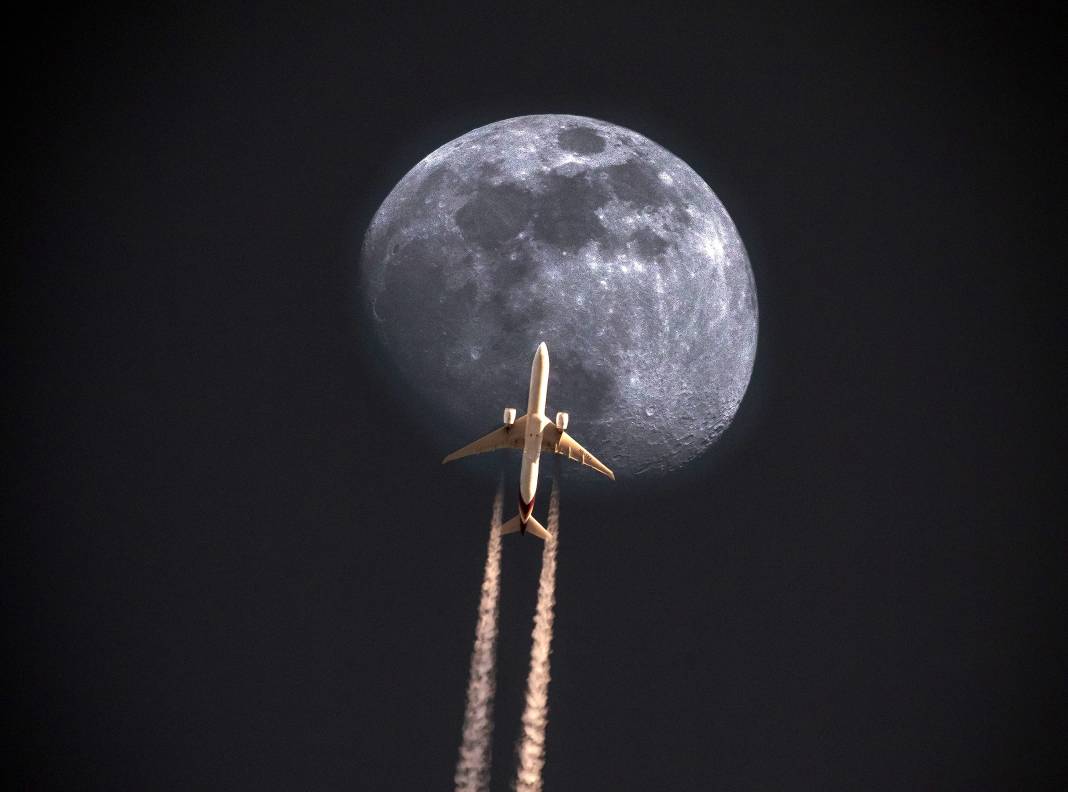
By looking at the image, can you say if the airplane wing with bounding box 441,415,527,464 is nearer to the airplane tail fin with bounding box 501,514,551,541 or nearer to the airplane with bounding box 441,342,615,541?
the airplane with bounding box 441,342,615,541

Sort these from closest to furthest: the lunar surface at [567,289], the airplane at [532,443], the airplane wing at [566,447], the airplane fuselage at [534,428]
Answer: the airplane fuselage at [534,428], the airplane at [532,443], the lunar surface at [567,289], the airplane wing at [566,447]

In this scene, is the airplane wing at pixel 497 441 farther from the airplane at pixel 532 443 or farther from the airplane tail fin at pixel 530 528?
the airplane tail fin at pixel 530 528

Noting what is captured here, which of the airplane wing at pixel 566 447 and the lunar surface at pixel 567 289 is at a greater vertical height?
the lunar surface at pixel 567 289

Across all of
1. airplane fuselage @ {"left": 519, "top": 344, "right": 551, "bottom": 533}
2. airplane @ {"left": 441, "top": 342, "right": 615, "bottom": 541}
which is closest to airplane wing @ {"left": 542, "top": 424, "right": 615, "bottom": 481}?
airplane @ {"left": 441, "top": 342, "right": 615, "bottom": 541}

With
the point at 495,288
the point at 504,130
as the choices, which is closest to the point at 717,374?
the point at 495,288

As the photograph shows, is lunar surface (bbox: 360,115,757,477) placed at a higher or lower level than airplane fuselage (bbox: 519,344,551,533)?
higher

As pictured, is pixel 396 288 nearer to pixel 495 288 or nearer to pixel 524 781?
pixel 495 288

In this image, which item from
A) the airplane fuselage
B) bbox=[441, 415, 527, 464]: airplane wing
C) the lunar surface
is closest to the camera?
the airplane fuselage

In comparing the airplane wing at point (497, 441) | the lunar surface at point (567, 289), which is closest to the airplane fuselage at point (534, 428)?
the airplane wing at point (497, 441)
